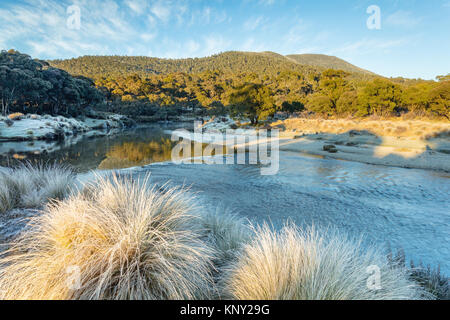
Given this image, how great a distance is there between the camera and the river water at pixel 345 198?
4031 millimetres

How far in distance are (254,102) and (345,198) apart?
2694 cm

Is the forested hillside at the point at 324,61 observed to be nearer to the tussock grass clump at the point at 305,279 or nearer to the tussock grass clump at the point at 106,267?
the tussock grass clump at the point at 305,279

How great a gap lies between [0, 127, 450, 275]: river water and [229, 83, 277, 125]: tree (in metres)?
22.1

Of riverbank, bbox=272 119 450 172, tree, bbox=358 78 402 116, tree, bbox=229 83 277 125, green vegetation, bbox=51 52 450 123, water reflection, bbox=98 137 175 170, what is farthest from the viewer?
tree, bbox=229 83 277 125

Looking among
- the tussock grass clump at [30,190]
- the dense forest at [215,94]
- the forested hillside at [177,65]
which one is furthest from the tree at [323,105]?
the forested hillside at [177,65]

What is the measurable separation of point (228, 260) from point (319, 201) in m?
4.01

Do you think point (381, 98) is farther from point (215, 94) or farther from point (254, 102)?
point (215, 94)

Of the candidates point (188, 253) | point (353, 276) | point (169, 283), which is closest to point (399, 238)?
point (353, 276)

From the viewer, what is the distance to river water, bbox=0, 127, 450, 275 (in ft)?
13.2

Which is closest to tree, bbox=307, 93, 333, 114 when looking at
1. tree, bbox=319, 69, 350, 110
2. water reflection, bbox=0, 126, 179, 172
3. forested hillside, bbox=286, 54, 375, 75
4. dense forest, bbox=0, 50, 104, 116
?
tree, bbox=319, 69, 350, 110

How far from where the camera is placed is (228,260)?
8.46 ft

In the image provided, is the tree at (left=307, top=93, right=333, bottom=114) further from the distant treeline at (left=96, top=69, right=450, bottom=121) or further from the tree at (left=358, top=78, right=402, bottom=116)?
the tree at (left=358, top=78, right=402, bottom=116)
